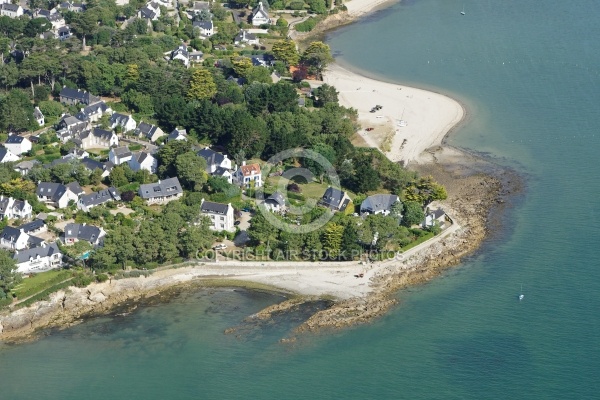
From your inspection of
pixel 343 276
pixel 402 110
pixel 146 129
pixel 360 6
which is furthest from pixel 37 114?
pixel 360 6

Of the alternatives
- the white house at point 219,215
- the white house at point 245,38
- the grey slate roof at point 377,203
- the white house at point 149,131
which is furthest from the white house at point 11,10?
the grey slate roof at point 377,203

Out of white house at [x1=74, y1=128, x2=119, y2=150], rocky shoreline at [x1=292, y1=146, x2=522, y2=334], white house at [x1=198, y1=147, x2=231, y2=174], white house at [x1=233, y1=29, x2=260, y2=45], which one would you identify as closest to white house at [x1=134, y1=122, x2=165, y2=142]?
white house at [x1=74, y1=128, x2=119, y2=150]

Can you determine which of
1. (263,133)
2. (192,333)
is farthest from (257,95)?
(192,333)

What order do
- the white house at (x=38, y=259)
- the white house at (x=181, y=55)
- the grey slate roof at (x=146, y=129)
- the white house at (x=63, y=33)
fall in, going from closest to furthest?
the white house at (x=38, y=259)
the grey slate roof at (x=146, y=129)
the white house at (x=181, y=55)
the white house at (x=63, y=33)

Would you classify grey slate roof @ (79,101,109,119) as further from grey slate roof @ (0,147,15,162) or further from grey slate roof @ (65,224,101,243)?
grey slate roof @ (65,224,101,243)

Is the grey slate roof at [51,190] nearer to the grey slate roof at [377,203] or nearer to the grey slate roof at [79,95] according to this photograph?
the grey slate roof at [79,95]

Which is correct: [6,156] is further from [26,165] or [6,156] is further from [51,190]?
A: [51,190]
